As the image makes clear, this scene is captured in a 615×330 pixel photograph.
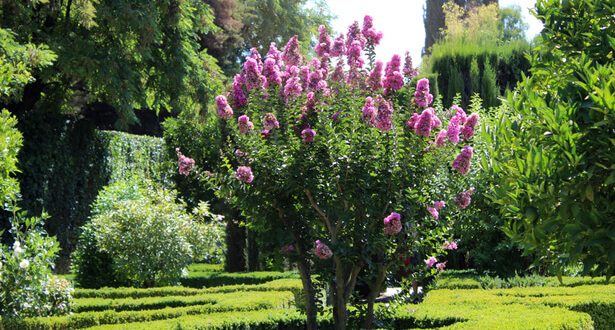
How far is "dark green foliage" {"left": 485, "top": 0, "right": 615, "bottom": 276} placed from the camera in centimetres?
353

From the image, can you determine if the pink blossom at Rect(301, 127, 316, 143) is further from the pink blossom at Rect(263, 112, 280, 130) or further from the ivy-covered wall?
the ivy-covered wall

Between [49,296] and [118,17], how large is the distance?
21.5 feet

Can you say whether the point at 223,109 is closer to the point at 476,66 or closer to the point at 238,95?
the point at 238,95

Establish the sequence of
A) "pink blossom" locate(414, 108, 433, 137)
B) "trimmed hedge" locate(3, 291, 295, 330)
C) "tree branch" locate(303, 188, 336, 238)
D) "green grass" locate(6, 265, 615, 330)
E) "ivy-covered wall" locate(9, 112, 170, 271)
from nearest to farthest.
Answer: "pink blossom" locate(414, 108, 433, 137) < "tree branch" locate(303, 188, 336, 238) < "green grass" locate(6, 265, 615, 330) < "trimmed hedge" locate(3, 291, 295, 330) < "ivy-covered wall" locate(9, 112, 170, 271)

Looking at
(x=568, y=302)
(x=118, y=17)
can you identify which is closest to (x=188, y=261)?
(x=118, y=17)

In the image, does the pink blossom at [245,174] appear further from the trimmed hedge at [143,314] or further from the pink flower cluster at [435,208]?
the trimmed hedge at [143,314]

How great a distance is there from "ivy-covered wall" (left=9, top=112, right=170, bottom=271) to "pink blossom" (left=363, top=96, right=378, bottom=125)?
9131 millimetres

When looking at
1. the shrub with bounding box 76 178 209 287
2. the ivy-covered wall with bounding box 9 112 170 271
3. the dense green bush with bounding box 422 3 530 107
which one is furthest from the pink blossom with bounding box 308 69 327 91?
the dense green bush with bounding box 422 3 530 107

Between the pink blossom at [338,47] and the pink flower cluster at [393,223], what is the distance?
1.43 m

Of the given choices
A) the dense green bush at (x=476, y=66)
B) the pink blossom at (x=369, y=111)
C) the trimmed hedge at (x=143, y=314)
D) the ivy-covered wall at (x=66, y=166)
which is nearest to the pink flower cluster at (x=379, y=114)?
the pink blossom at (x=369, y=111)

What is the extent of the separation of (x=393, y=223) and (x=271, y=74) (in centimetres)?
154

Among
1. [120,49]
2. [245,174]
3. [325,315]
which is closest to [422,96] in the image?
[245,174]

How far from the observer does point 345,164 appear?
583 centimetres

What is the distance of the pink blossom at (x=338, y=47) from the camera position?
6156 mm
